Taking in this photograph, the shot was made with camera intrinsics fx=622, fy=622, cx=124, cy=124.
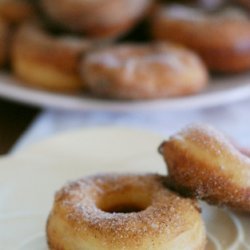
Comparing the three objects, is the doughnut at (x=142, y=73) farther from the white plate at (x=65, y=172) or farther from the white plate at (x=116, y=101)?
the white plate at (x=65, y=172)

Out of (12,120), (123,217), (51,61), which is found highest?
(123,217)

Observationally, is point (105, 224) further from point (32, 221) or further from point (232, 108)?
point (232, 108)

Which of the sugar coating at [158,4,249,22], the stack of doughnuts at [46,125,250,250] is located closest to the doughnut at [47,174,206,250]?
the stack of doughnuts at [46,125,250,250]

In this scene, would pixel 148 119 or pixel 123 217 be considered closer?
pixel 123 217

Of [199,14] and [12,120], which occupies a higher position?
[199,14]

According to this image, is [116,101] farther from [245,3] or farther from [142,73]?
[245,3]

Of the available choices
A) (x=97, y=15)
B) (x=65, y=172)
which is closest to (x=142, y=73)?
(x=97, y=15)

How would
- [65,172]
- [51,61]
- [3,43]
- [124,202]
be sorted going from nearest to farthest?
[124,202] < [65,172] < [51,61] < [3,43]

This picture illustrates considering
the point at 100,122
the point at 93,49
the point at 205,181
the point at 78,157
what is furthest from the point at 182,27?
the point at 205,181
